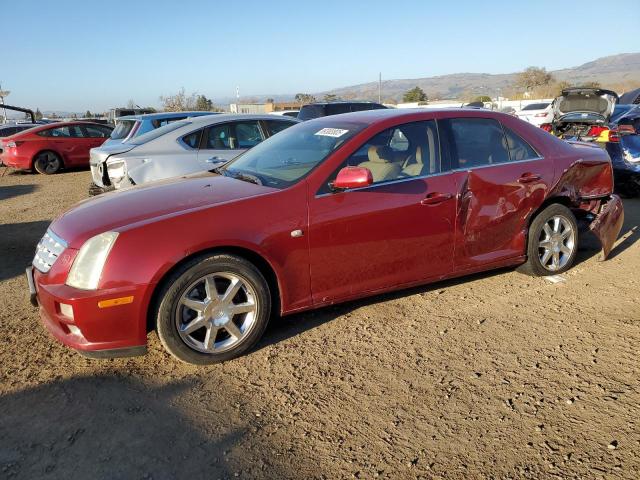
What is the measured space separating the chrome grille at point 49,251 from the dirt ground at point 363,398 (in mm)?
660

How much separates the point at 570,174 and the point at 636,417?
2600 mm

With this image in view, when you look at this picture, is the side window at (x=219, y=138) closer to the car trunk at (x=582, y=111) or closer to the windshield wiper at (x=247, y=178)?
the windshield wiper at (x=247, y=178)

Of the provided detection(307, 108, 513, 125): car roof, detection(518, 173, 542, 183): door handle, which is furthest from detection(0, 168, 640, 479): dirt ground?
detection(307, 108, 513, 125): car roof

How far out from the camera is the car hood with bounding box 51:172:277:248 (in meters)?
3.21

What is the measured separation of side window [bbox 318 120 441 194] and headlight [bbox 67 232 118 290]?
1678mm

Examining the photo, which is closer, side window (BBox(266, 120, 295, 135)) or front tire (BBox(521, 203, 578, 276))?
front tire (BBox(521, 203, 578, 276))

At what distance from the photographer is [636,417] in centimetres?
273

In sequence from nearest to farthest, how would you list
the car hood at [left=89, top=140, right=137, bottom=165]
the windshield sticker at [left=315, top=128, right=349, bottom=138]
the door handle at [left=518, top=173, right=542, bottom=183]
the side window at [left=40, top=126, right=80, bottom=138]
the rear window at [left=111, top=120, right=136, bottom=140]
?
the windshield sticker at [left=315, top=128, right=349, bottom=138], the door handle at [left=518, top=173, right=542, bottom=183], the car hood at [left=89, top=140, right=137, bottom=165], the rear window at [left=111, top=120, right=136, bottom=140], the side window at [left=40, top=126, right=80, bottom=138]

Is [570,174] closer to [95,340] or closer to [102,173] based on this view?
[95,340]

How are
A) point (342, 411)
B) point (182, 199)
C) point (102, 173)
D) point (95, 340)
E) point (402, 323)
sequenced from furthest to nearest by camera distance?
point (102, 173) < point (402, 323) < point (182, 199) < point (95, 340) < point (342, 411)

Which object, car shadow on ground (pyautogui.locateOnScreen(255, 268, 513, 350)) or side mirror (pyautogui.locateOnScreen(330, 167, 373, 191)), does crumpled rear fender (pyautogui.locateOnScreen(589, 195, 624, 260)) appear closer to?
car shadow on ground (pyautogui.locateOnScreen(255, 268, 513, 350))

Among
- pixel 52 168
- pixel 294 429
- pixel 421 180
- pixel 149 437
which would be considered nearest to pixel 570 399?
pixel 294 429

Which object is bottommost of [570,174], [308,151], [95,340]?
[95,340]

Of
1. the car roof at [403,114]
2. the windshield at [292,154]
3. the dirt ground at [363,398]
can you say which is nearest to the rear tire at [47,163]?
the dirt ground at [363,398]
